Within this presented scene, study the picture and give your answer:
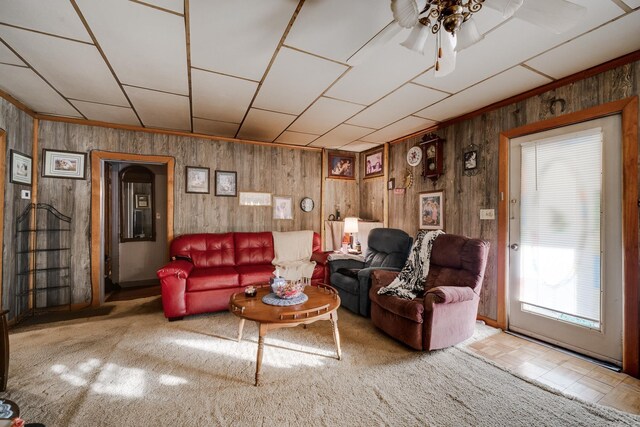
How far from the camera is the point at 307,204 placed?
503cm

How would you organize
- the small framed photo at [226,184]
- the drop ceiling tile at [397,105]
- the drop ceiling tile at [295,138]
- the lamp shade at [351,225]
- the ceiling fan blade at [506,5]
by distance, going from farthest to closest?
the lamp shade at [351,225]
the small framed photo at [226,184]
the drop ceiling tile at [295,138]
the drop ceiling tile at [397,105]
the ceiling fan blade at [506,5]

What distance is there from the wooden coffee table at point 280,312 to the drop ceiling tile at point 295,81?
1997 millimetres

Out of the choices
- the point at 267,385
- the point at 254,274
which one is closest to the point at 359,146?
the point at 254,274

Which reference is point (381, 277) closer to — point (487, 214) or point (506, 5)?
point (487, 214)

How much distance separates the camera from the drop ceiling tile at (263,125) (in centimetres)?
344

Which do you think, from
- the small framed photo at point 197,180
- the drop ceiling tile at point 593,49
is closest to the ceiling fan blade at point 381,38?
the drop ceiling tile at point 593,49

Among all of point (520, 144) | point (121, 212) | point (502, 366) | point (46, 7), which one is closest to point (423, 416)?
point (502, 366)

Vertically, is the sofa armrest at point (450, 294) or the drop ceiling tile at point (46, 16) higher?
the drop ceiling tile at point (46, 16)

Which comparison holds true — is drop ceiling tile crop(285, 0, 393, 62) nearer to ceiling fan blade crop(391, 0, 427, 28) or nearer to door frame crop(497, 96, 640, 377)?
ceiling fan blade crop(391, 0, 427, 28)

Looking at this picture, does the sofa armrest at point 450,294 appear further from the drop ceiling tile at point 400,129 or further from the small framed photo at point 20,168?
the small framed photo at point 20,168

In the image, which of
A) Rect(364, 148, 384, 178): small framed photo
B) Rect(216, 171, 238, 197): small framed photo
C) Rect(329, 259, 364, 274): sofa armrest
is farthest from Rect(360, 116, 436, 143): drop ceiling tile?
Rect(216, 171, 238, 197): small framed photo

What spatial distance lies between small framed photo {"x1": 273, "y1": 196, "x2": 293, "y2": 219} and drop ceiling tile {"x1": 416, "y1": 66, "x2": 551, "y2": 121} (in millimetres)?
2551

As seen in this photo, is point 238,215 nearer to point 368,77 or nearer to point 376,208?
point 376,208

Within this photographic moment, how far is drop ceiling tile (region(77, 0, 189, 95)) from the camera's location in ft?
5.42
